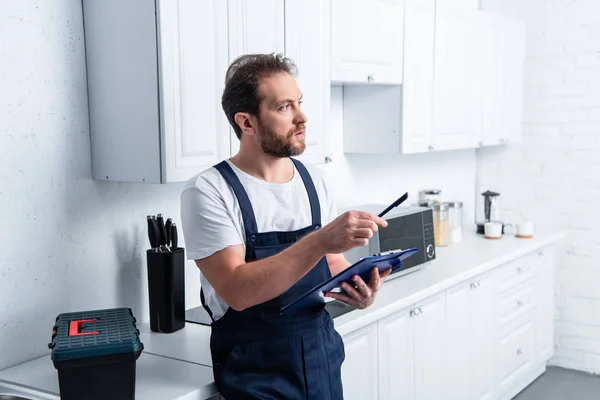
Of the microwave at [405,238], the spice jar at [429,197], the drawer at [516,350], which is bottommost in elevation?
the drawer at [516,350]

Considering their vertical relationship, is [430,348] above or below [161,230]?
below

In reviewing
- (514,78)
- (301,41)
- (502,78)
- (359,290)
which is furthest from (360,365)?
(514,78)

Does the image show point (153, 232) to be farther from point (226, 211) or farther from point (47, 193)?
point (226, 211)

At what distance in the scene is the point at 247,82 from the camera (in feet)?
6.36

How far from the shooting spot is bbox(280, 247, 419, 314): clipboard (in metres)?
1.77

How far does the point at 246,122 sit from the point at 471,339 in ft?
6.19

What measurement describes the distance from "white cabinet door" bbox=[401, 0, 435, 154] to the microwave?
319 millimetres

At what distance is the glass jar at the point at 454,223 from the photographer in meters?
3.88

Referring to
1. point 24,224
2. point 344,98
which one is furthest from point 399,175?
point 24,224

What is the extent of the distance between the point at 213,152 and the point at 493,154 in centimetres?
273

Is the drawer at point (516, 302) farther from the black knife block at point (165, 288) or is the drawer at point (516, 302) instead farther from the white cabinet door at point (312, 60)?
the black knife block at point (165, 288)

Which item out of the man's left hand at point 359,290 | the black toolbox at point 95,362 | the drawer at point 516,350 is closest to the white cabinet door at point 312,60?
the man's left hand at point 359,290

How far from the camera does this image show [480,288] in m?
3.38

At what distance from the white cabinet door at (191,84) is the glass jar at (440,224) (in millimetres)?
1778
